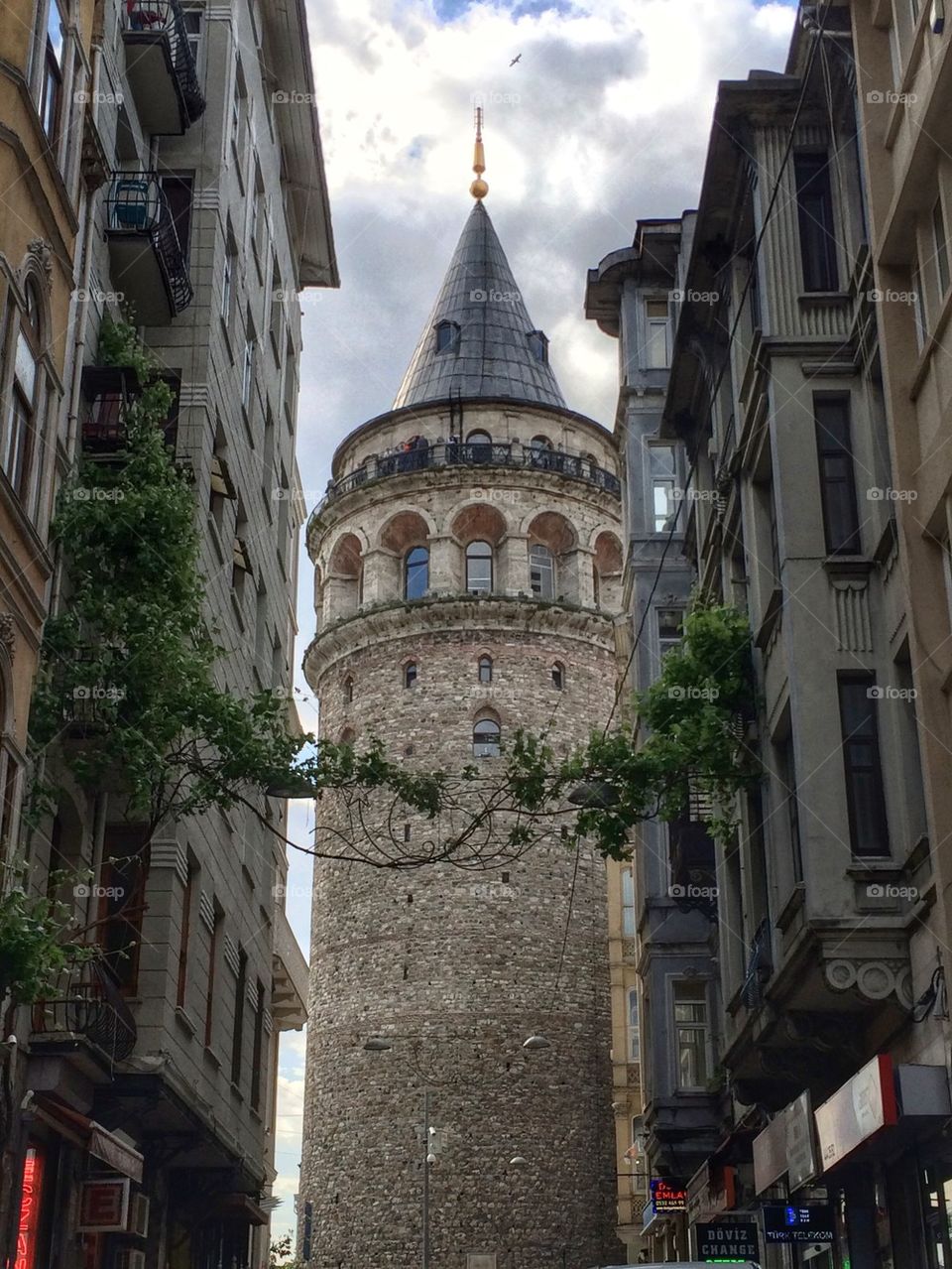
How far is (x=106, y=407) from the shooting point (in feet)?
70.0

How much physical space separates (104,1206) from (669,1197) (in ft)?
46.9

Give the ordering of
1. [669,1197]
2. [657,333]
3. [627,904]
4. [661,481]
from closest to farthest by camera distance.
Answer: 1. [669,1197]
2. [661,481]
3. [657,333]
4. [627,904]

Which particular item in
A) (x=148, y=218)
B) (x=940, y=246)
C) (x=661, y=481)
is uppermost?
(x=661, y=481)

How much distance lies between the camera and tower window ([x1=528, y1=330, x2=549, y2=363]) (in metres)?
61.7

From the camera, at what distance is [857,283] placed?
1895cm

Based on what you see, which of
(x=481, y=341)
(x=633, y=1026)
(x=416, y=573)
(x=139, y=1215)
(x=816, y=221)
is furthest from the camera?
(x=481, y=341)

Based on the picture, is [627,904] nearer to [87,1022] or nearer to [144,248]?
[144,248]

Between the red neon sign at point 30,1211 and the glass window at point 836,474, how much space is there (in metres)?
9.85

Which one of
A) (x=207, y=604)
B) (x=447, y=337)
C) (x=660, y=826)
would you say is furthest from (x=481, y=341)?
(x=207, y=604)

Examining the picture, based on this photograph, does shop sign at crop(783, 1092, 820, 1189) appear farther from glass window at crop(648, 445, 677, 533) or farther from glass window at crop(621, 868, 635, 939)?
glass window at crop(621, 868, 635, 939)

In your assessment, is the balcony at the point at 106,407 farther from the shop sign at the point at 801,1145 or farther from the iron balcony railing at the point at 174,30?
the shop sign at the point at 801,1145

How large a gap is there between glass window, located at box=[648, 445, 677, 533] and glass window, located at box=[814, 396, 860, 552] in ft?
49.6

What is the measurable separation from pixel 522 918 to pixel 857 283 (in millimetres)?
33199

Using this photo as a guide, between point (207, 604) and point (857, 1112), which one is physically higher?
point (207, 604)
